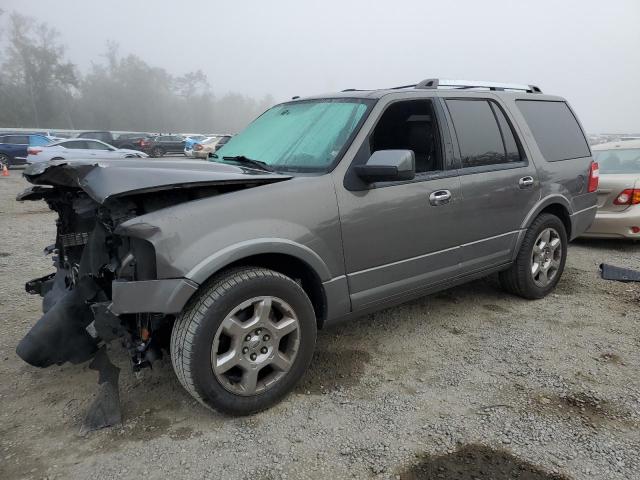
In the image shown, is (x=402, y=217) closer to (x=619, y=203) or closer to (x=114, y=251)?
(x=114, y=251)

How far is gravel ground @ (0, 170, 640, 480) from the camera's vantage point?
2.34 meters

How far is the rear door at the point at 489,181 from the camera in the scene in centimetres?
368

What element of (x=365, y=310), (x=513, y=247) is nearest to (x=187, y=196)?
(x=365, y=310)

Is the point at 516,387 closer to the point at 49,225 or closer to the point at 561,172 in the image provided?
the point at 561,172

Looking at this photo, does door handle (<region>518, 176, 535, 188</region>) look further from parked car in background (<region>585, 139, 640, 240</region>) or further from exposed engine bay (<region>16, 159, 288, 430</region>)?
parked car in background (<region>585, 139, 640, 240</region>)

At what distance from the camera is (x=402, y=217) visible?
10.6 ft

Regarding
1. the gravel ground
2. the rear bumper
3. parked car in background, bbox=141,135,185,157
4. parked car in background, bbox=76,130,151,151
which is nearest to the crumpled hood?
the gravel ground

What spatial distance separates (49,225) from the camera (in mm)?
8172

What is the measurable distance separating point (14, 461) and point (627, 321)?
4.47 m

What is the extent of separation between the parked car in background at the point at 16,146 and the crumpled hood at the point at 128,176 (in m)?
20.9

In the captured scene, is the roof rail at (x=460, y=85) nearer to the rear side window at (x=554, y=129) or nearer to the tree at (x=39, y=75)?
the rear side window at (x=554, y=129)

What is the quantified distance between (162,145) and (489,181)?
27.9 m

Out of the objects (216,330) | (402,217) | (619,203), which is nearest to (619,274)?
(619,203)

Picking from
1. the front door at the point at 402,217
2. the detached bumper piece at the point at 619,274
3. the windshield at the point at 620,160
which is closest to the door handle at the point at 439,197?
the front door at the point at 402,217
